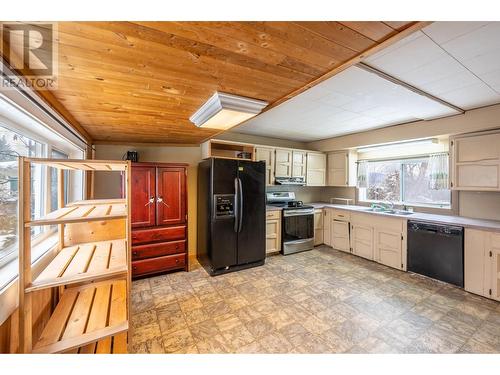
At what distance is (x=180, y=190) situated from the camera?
10.4 ft

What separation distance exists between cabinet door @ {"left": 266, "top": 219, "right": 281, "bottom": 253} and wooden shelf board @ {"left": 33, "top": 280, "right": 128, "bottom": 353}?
2498 millimetres

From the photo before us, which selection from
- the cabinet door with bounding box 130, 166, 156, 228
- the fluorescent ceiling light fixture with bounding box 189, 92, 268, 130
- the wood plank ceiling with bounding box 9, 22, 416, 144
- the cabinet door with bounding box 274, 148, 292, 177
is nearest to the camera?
the wood plank ceiling with bounding box 9, 22, 416, 144

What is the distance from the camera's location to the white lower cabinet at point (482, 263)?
2.38 m

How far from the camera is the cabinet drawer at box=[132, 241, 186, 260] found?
9.46 ft

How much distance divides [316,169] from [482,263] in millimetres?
2938

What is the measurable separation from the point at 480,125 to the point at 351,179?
2.09 m

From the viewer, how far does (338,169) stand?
467cm

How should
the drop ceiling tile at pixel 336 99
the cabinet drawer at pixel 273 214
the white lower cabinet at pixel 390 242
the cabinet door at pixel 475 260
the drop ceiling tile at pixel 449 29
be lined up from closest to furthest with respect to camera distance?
the drop ceiling tile at pixel 449 29, the drop ceiling tile at pixel 336 99, the cabinet door at pixel 475 260, the white lower cabinet at pixel 390 242, the cabinet drawer at pixel 273 214

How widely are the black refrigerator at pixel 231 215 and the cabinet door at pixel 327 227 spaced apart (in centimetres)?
173

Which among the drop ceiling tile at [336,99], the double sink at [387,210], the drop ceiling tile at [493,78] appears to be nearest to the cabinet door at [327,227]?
the double sink at [387,210]

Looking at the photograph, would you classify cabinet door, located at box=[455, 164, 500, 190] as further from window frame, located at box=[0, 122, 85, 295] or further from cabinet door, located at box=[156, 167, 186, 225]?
window frame, located at box=[0, 122, 85, 295]

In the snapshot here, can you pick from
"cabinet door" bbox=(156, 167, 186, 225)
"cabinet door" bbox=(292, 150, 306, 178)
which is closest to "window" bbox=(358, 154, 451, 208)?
"cabinet door" bbox=(292, 150, 306, 178)

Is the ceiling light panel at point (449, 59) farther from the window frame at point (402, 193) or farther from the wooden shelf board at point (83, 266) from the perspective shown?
the wooden shelf board at point (83, 266)
